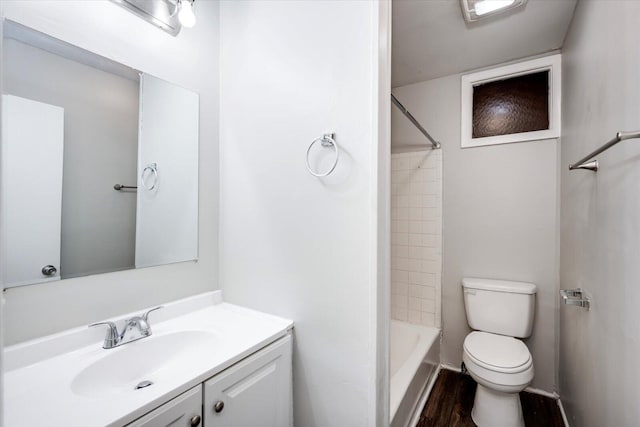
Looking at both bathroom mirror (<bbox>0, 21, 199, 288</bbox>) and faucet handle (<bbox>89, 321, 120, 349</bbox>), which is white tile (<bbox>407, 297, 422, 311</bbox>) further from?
faucet handle (<bbox>89, 321, 120, 349</bbox>)

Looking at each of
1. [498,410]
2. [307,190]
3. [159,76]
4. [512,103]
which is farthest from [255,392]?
[512,103]

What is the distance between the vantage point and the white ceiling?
1.80m

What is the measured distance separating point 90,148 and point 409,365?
2073 mm

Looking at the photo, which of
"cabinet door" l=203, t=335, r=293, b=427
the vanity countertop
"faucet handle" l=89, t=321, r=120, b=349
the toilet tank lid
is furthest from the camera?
the toilet tank lid

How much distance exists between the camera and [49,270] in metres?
1.12

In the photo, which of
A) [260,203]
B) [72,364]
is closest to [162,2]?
[260,203]

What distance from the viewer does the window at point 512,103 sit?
2211mm

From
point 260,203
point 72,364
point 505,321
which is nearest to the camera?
point 72,364

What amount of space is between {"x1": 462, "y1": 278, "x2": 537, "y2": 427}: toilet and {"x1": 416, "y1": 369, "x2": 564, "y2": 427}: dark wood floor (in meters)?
0.09

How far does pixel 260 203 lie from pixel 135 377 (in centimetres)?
85

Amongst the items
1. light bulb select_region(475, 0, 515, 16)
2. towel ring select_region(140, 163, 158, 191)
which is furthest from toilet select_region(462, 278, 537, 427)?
towel ring select_region(140, 163, 158, 191)

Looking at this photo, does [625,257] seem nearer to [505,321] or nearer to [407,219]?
[505,321]

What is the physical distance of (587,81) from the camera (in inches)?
62.0

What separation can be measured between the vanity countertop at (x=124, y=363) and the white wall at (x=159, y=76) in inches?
3.0
